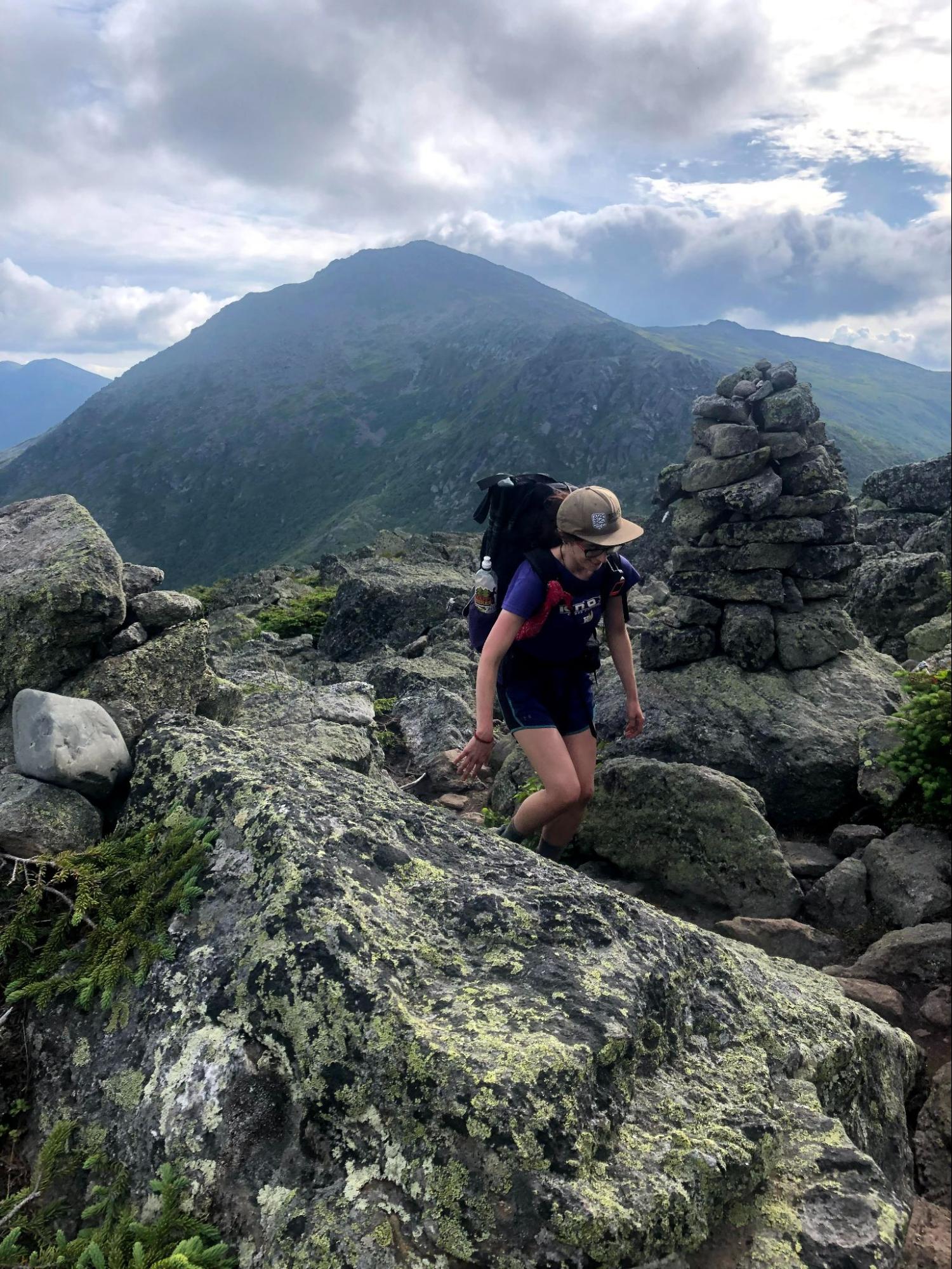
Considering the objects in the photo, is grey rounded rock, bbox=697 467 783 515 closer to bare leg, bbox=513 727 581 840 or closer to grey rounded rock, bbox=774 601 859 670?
grey rounded rock, bbox=774 601 859 670

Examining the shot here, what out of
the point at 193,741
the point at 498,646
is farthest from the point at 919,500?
the point at 193,741

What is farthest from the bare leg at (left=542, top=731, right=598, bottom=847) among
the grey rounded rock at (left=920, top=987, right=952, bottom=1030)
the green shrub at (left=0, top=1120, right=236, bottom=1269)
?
the green shrub at (left=0, top=1120, right=236, bottom=1269)

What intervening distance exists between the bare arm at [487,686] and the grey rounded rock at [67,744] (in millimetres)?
3262

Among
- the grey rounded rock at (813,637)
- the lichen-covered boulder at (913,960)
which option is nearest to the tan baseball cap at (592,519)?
the lichen-covered boulder at (913,960)

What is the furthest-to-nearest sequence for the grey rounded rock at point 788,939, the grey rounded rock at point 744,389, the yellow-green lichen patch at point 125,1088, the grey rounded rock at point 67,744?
the grey rounded rock at point 744,389 → the grey rounded rock at point 788,939 → the grey rounded rock at point 67,744 → the yellow-green lichen patch at point 125,1088

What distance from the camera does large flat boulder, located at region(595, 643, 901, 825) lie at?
13.3 meters

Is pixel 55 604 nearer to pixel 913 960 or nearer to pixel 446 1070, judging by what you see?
pixel 446 1070

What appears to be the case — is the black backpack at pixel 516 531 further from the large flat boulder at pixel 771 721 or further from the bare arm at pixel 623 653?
the large flat boulder at pixel 771 721

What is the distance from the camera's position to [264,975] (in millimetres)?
4711

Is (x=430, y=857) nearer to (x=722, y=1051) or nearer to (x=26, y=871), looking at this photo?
(x=722, y=1051)

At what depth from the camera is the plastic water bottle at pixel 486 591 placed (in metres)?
8.56

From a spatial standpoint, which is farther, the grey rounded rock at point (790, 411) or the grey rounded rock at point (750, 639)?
the grey rounded rock at point (790, 411)

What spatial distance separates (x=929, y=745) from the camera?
10.8 m

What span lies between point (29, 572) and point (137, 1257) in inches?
249
